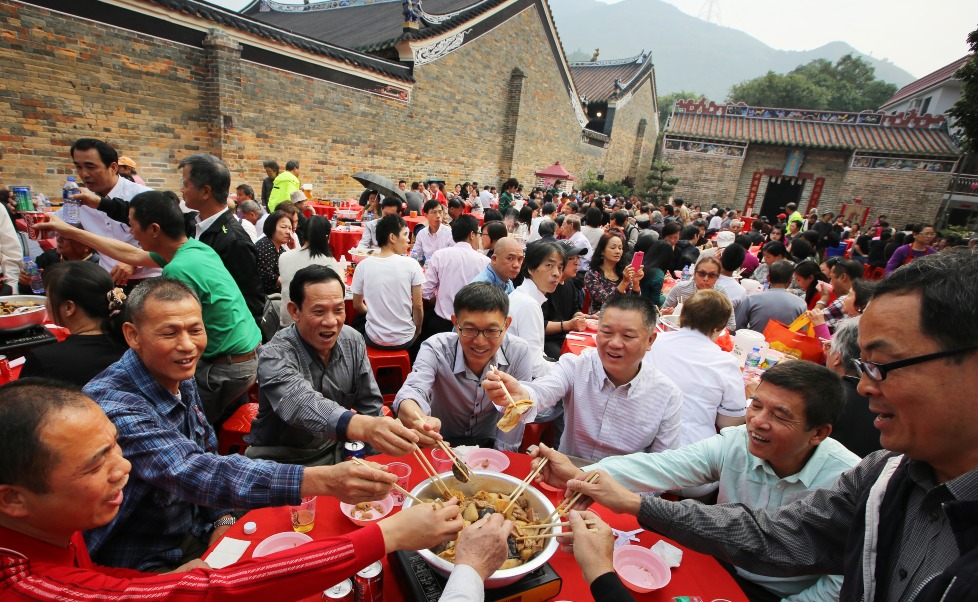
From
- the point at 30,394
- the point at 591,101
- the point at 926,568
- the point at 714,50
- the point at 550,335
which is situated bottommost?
the point at 550,335

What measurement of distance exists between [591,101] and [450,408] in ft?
87.4

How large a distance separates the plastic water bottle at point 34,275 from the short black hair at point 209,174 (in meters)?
1.76

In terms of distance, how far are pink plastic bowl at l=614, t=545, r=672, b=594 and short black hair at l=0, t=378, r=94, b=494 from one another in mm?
1725

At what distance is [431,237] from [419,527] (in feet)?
17.6

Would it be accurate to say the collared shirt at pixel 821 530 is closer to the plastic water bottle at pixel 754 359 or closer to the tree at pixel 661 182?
the plastic water bottle at pixel 754 359

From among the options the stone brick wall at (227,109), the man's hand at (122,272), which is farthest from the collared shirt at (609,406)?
the stone brick wall at (227,109)

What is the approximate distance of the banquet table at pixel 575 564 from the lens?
1.50 metres

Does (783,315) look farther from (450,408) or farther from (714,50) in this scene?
(714,50)

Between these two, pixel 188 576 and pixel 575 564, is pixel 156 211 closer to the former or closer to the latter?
pixel 188 576

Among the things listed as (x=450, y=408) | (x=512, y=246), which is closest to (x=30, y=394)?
(x=450, y=408)

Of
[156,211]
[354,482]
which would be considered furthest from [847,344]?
[156,211]

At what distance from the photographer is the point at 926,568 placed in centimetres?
108

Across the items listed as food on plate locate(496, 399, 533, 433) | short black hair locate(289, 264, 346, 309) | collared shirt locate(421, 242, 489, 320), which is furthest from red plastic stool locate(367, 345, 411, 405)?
food on plate locate(496, 399, 533, 433)

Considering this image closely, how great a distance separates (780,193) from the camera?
21.0 metres
